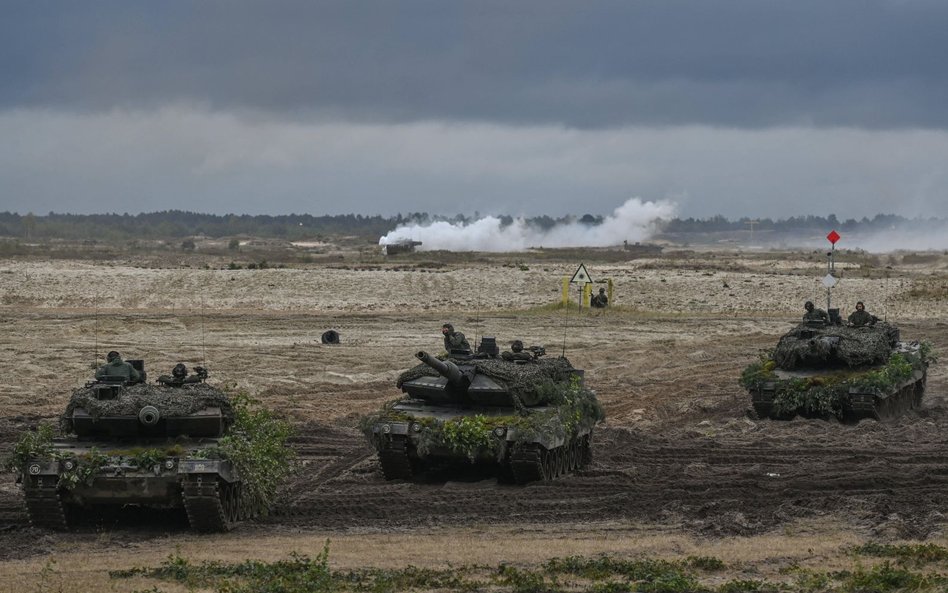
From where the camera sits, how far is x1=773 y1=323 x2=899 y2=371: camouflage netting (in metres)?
26.0

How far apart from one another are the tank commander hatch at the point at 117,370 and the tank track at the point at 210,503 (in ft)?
6.18

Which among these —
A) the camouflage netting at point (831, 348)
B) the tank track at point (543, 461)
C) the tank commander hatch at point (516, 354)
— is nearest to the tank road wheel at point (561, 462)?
the tank track at point (543, 461)

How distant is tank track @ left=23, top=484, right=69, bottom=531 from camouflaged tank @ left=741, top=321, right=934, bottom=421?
1322cm

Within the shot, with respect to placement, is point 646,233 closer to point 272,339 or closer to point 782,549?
point 272,339

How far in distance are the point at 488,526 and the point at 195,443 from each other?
3.38m

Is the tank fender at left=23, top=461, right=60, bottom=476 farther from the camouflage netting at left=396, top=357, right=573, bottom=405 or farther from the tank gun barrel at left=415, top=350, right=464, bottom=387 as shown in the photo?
the camouflage netting at left=396, top=357, right=573, bottom=405

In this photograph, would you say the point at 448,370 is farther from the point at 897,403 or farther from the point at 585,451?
the point at 897,403

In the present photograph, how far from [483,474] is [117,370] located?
17.5 feet

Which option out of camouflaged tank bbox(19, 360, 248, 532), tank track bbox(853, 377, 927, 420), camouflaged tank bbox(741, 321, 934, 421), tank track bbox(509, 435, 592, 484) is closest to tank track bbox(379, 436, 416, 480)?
tank track bbox(509, 435, 592, 484)

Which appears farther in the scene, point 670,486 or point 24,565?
point 670,486

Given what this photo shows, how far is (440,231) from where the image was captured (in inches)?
4094

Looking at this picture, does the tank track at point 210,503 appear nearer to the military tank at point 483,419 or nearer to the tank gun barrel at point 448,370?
the military tank at point 483,419

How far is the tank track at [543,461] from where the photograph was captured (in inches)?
761

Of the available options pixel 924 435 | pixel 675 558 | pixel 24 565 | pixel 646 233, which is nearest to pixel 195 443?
pixel 24 565
